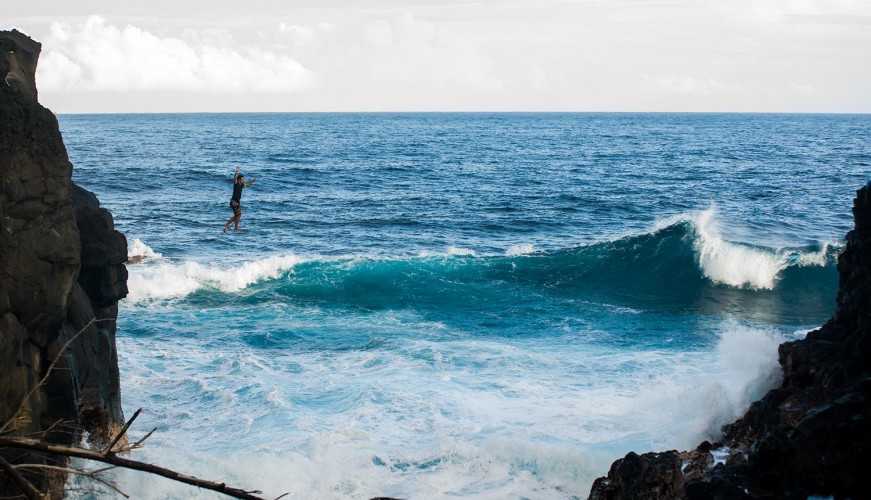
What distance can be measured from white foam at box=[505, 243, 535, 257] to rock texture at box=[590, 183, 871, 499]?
15145mm

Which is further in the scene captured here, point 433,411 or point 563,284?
point 563,284

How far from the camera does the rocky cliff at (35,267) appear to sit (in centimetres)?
794

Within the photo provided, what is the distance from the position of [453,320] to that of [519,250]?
274 inches

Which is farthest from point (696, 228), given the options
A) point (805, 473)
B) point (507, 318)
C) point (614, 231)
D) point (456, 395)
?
point (805, 473)

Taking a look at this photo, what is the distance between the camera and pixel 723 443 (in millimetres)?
8555

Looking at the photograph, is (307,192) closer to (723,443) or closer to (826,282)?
(826,282)

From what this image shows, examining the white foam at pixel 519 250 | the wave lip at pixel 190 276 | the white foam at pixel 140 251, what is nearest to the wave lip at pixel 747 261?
the white foam at pixel 519 250

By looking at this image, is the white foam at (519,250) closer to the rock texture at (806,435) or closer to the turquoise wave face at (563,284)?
the turquoise wave face at (563,284)

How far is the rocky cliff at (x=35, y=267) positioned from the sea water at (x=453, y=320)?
1.62 m

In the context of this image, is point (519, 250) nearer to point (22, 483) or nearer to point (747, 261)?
point (747, 261)

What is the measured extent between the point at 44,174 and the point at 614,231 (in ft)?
72.0

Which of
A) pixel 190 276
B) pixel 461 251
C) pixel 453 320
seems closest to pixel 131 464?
pixel 453 320

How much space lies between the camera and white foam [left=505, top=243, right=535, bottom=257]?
24016 millimetres

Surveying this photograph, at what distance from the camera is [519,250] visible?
24547mm
